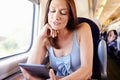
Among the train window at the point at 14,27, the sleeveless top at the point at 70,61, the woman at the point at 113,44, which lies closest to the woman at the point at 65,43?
the sleeveless top at the point at 70,61

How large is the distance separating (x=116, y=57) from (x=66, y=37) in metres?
4.87

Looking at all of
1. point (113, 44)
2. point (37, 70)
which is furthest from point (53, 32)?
point (113, 44)

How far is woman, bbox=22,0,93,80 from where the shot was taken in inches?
48.0

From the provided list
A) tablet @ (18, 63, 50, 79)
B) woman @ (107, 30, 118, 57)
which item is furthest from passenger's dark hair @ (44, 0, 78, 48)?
woman @ (107, 30, 118, 57)

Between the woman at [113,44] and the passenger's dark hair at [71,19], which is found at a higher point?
the passenger's dark hair at [71,19]

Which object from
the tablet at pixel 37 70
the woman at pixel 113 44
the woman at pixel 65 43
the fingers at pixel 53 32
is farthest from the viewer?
the woman at pixel 113 44

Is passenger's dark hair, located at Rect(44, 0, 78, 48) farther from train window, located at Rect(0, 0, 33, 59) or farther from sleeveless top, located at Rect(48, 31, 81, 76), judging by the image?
train window, located at Rect(0, 0, 33, 59)

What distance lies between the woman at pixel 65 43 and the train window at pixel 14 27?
490 mm

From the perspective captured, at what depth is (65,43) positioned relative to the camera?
4.52ft

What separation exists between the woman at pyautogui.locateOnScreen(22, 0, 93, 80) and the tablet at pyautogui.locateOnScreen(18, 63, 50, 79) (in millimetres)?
32

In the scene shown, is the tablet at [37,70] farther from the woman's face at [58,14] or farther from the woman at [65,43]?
the woman's face at [58,14]

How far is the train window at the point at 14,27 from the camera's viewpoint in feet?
5.63

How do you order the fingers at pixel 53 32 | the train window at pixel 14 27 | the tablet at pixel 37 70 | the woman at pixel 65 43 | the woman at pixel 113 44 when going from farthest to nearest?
the woman at pixel 113 44
the train window at pixel 14 27
the fingers at pixel 53 32
the woman at pixel 65 43
the tablet at pixel 37 70

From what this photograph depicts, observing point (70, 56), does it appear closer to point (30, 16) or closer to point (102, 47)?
point (102, 47)
